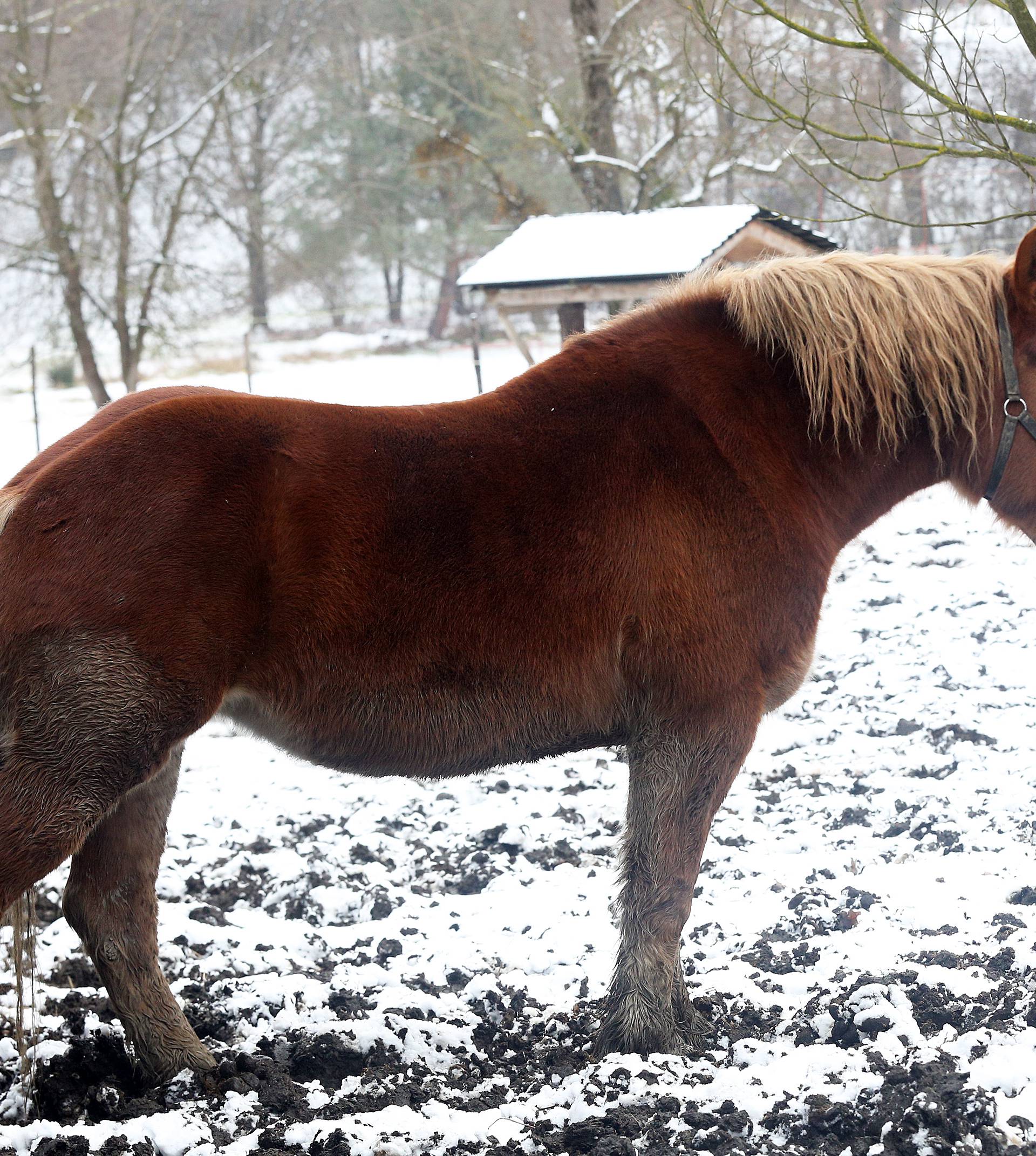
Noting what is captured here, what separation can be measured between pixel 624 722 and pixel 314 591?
84cm

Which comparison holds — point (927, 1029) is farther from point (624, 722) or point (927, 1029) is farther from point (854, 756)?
point (854, 756)

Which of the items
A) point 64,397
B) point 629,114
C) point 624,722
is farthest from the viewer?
point 64,397

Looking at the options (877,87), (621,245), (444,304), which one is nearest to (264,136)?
(444,304)

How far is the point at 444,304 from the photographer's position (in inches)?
933

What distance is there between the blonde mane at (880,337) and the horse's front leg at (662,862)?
33.4 inches

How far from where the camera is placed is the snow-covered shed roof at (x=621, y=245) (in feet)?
24.9

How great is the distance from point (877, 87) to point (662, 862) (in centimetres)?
372

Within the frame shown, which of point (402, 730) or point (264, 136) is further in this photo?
point (264, 136)

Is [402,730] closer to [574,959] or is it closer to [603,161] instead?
[574,959]

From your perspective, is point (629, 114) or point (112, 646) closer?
point (112, 646)

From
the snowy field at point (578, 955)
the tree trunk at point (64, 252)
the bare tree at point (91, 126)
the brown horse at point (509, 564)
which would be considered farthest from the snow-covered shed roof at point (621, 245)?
the tree trunk at point (64, 252)

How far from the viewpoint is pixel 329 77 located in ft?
79.2

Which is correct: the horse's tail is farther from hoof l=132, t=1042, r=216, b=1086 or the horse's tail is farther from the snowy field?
hoof l=132, t=1042, r=216, b=1086

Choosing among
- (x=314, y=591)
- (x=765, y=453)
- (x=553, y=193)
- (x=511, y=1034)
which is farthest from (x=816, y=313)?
(x=553, y=193)
